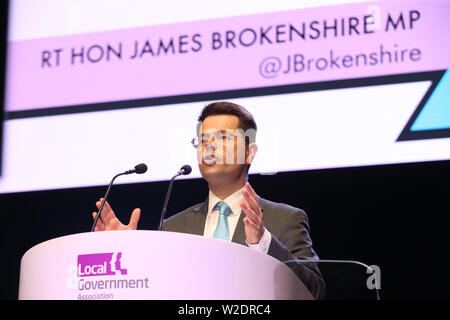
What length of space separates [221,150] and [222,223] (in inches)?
13.0

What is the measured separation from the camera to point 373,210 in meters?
4.19

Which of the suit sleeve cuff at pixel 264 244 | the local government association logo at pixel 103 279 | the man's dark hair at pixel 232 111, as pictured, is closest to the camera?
the local government association logo at pixel 103 279

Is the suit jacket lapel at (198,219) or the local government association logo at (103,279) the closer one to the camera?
the local government association logo at (103,279)

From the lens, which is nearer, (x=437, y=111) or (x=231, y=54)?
(x=437, y=111)

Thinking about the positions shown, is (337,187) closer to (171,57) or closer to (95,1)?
(171,57)

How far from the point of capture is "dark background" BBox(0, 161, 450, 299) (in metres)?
4.04

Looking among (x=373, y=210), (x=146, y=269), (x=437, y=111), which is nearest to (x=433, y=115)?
(x=437, y=111)

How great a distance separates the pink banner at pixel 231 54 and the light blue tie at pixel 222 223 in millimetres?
1162

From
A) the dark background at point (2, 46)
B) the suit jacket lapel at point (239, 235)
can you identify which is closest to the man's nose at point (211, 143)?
the suit jacket lapel at point (239, 235)

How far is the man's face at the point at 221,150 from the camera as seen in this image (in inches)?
127

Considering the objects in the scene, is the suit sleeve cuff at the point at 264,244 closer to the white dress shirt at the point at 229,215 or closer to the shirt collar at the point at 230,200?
the white dress shirt at the point at 229,215

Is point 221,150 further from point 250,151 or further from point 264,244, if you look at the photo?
point 264,244

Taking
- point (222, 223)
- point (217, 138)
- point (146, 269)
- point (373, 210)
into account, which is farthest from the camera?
point (373, 210)

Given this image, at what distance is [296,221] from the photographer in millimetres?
3080
